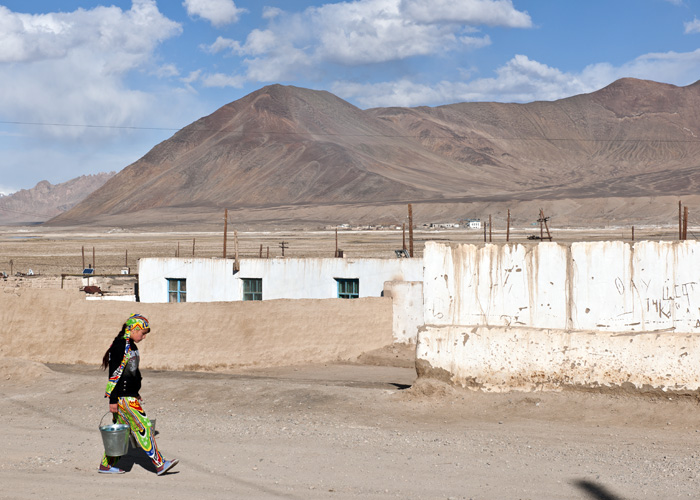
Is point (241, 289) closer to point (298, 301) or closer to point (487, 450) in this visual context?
point (298, 301)

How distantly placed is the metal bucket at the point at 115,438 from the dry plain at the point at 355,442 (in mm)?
278

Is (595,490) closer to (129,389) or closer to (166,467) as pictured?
(166,467)

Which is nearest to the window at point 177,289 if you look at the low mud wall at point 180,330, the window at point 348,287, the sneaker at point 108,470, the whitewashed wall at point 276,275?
the whitewashed wall at point 276,275

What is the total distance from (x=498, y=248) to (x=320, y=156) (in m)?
180

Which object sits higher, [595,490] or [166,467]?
[166,467]

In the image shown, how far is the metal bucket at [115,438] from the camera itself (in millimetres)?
7707

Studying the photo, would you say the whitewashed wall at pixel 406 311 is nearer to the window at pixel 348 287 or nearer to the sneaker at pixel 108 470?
the window at pixel 348 287

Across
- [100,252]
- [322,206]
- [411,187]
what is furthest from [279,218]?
[100,252]

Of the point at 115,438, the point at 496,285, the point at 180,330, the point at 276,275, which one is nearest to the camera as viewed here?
the point at 115,438

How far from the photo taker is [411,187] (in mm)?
166500

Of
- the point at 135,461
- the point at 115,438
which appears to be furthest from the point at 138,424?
the point at 135,461

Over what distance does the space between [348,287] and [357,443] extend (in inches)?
489

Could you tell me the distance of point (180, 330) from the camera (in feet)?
53.2

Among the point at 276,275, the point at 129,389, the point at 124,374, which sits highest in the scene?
the point at 276,275
